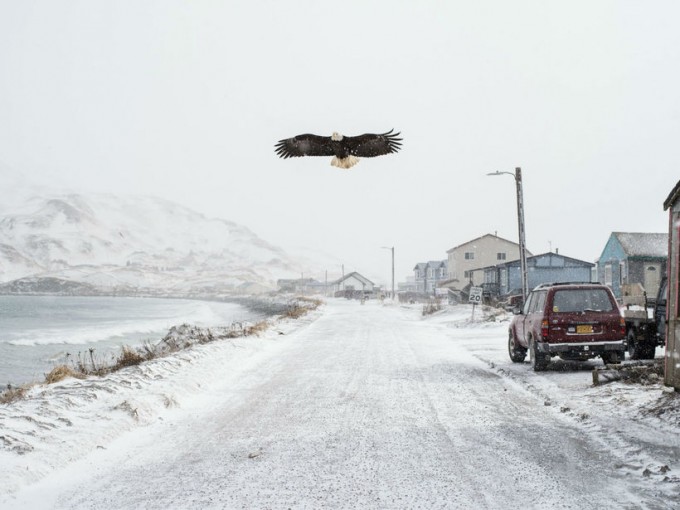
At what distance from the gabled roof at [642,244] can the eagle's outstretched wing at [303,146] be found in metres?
42.5

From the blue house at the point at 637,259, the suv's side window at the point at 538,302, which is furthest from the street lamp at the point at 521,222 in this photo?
the blue house at the point at 637,259

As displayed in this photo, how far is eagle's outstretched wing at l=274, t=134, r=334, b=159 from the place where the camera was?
9437mm

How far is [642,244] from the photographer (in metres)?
48.2

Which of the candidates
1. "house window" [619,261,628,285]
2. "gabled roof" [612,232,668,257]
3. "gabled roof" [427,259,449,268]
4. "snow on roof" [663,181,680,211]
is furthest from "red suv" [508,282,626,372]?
"gabled roof" [427,259,449,268]

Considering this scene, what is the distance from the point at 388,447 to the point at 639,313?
10.2 m

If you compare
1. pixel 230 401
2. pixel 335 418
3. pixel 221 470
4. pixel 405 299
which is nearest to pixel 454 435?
pixel 335 418

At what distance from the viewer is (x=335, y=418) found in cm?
832

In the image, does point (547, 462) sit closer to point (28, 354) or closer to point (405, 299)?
point (28, 354)

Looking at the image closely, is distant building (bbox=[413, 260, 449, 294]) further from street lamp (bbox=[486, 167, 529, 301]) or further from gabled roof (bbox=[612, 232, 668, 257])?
street lamp (bbox=[486, 167, 529, 301])

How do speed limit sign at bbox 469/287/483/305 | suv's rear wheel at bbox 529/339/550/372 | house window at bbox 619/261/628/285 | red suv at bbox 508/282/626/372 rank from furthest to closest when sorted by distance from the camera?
1. house window at bbox 619/261/628/285
2. speed limit sign at bbox 469/287/483/305
3. suv's rear wheel at bbox 529/339/550/372
4. red suv at bbox 508/282/626/372

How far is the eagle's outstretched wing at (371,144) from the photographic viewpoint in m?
9.09

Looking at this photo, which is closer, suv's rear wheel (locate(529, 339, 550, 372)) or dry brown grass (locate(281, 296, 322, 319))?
suv's rear wheel (locate(529, 339, 550, 372))

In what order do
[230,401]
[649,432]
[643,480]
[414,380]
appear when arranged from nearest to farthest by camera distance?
[643,480] → [649,432] → [230,401] → [414,380]

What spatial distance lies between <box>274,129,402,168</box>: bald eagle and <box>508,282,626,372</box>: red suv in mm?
5658
